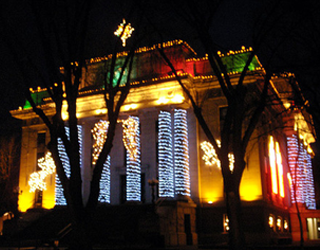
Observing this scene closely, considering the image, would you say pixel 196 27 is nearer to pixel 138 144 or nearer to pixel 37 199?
pixel 138 144

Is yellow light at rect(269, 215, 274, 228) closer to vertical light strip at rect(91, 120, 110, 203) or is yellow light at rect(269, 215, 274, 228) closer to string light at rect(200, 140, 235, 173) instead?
string light at rect(200, 140, 235, 173)

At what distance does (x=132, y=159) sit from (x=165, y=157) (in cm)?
314

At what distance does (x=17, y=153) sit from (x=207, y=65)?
26.6 m

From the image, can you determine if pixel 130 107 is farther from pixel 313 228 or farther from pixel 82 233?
pixel 82 233

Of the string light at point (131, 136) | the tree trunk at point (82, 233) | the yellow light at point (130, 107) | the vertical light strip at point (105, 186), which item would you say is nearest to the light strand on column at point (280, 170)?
the string light at point (131, 136)

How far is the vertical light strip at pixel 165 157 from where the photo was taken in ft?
104

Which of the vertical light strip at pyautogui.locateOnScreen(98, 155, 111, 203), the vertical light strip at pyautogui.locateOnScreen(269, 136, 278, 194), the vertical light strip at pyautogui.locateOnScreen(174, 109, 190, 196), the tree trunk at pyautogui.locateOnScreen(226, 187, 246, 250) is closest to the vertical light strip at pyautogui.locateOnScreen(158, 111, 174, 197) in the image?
the vertical light strip at pyautogui.locateOnScreen(174, 109, 190, 196)

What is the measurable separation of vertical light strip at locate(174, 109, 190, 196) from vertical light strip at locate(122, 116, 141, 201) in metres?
3.53

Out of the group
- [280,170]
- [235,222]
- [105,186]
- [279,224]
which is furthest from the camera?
[280,170]

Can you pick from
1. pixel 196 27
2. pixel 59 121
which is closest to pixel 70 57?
pixel 59 121

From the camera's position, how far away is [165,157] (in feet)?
105

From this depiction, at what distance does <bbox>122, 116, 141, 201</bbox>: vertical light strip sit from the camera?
33.3m

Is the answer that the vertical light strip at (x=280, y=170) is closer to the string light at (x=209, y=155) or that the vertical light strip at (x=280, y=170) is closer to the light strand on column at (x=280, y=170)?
the light strand on column at (x=280, y=170)

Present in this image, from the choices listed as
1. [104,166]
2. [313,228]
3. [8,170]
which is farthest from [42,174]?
[313,228]
